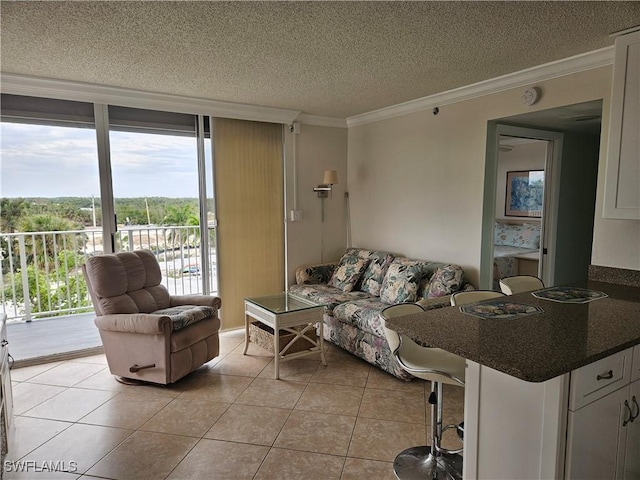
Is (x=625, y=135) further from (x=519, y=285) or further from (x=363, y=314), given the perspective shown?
(x=363, y=314)

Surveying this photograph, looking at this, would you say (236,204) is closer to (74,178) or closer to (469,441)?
(74,178)

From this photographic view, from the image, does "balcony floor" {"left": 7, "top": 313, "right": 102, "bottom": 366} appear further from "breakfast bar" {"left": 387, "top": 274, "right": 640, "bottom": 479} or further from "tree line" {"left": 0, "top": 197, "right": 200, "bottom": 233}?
"breakfast bar" {"left": 387, "top": 274, "right": 640, "bottom": 479}

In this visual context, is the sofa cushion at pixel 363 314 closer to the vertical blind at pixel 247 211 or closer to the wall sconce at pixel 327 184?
the vertical blind at pixel 247 211

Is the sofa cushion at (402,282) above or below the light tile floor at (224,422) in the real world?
above

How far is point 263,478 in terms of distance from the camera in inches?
83.4

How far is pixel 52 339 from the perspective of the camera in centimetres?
413

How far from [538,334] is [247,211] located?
345 centimetres

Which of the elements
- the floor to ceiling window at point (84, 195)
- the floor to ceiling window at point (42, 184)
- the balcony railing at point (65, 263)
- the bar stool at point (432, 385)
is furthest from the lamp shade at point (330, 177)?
the bar stool at point (432, 385)

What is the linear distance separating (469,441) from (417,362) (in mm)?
436

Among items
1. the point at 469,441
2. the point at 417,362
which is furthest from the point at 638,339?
the point at 417,362

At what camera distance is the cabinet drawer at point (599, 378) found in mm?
1370

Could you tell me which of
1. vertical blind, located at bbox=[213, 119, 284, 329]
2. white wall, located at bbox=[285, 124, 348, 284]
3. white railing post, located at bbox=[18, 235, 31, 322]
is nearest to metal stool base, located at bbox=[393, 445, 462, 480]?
→ vertical blind, located at bbox=[213, 119, 284, 329]

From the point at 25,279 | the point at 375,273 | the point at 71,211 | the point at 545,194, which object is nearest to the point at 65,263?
the point at 25,279

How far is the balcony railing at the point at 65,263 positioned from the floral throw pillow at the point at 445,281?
2.34 m
